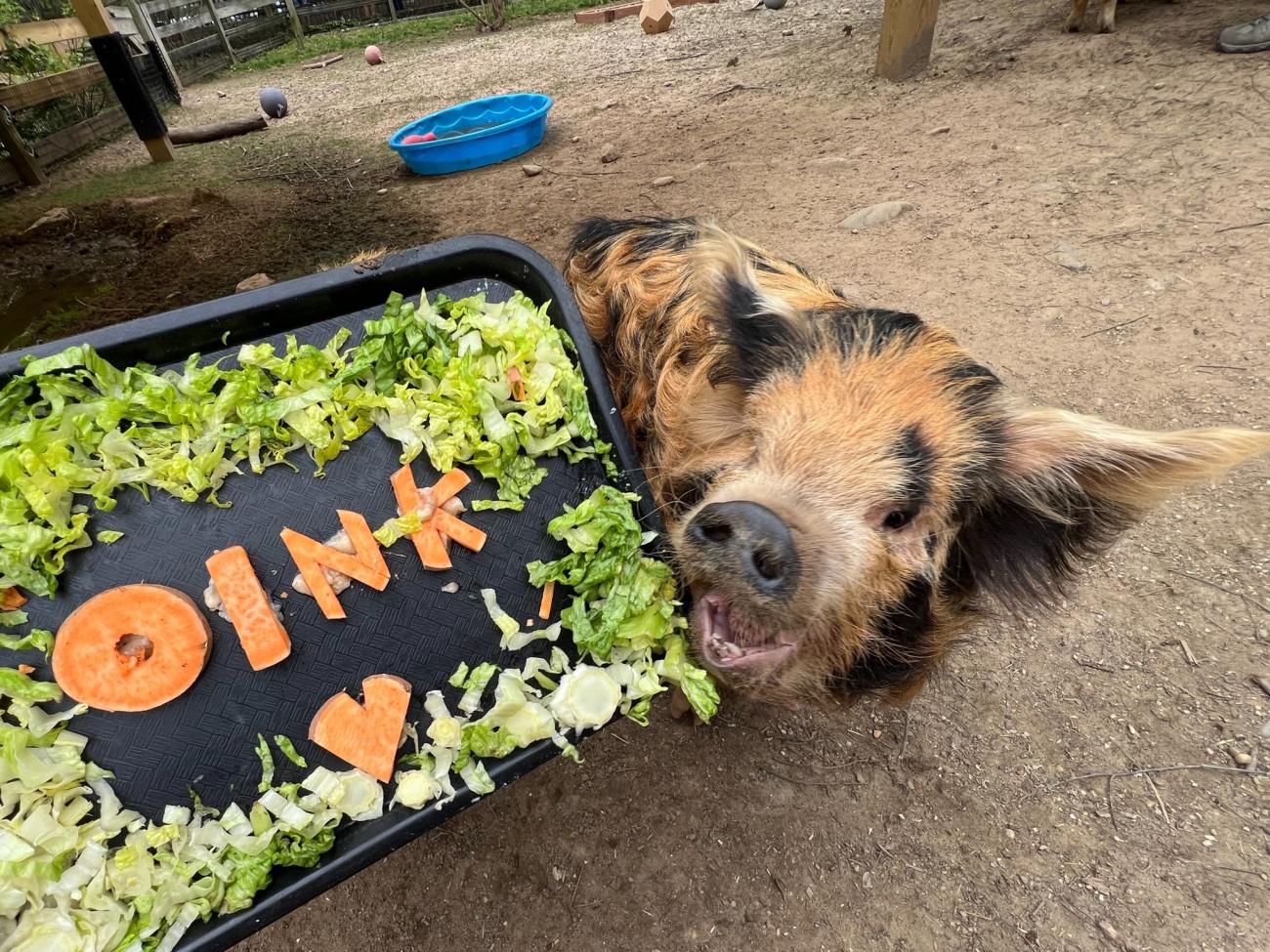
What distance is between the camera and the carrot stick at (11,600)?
168 cm

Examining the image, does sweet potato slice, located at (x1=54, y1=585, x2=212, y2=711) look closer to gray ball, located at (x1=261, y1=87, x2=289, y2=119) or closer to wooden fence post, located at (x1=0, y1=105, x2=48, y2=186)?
wooden fence post, located at (x1=0, y1=105, x2=48, y2=186)

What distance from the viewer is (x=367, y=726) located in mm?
1816

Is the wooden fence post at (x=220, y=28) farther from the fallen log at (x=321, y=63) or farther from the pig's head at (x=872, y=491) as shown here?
the pig's head at (x=872, y=491)

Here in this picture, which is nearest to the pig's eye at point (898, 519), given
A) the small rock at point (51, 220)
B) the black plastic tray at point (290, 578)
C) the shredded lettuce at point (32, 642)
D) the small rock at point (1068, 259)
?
the black plastic tray at point (290, 578)

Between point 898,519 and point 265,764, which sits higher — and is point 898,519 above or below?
above

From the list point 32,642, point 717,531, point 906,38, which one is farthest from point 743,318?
point 906,38

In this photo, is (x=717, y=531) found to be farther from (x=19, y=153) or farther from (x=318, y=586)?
(x=19, y=153)

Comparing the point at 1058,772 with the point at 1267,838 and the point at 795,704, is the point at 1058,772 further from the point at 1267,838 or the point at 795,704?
the point at 795,704

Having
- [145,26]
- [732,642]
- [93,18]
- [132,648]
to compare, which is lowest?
[732,642]

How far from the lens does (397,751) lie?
1.84 m

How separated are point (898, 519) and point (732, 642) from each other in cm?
59

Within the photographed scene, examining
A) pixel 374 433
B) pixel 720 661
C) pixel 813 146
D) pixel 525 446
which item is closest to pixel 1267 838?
pixel 720 661

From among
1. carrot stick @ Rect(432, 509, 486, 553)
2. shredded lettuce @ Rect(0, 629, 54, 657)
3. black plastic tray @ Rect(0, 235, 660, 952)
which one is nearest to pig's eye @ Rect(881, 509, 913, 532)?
black plastic tray @ Rect(0, 235, 660, 952)

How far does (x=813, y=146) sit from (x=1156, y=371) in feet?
14.7
